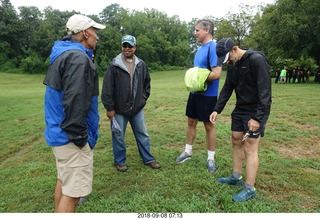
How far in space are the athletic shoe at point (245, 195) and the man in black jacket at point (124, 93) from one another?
146 centimetres

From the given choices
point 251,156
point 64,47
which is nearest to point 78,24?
point 64,47

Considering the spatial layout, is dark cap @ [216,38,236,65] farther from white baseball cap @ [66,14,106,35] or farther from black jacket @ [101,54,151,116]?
white baseball cap @ [66,14,106,35]

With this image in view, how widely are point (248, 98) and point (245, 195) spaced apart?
1156mm

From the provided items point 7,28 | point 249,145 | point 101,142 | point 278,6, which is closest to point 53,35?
point 7,28

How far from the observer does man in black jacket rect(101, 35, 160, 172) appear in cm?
425

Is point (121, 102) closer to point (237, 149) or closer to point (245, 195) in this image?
point (237, 149)

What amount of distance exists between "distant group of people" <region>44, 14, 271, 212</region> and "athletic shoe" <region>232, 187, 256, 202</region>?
11 millimetres

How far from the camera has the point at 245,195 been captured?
3.40 metres

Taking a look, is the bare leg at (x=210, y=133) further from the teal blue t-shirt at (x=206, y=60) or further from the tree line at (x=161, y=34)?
the tree line at (x=161, y=34)

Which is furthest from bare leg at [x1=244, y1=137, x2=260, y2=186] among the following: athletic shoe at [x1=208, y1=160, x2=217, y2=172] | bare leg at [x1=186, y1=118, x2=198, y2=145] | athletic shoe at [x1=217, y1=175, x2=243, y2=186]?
bare leg at [x1=186, y1=118, x2=198, y2=145]

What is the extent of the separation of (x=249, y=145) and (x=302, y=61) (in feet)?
100

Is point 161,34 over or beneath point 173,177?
over

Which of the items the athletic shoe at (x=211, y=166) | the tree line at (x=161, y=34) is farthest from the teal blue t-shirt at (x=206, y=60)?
the tree line at (x=161, y=34)

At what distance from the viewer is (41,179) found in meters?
4.19
